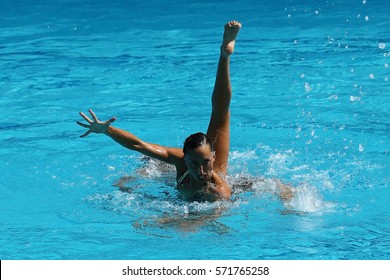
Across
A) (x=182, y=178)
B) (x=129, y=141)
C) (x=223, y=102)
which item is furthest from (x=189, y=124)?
(x=129, y=141)

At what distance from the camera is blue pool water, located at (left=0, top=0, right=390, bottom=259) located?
5.26 meters

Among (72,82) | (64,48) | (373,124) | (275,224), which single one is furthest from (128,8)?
(275,224)

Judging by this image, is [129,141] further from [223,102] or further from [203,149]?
[223,102]

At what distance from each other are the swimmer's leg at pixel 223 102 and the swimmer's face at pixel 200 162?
1.55 feet

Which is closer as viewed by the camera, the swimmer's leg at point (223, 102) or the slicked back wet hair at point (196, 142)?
the slicked back wet hair at point (196, 142)

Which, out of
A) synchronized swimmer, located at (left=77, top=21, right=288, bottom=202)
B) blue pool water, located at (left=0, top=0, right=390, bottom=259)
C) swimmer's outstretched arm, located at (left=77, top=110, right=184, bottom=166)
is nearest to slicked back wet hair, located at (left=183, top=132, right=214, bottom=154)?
synchronized swimmer, located at (left=77, top=21, right=288, bottom=202)

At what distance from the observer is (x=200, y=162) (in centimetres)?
527

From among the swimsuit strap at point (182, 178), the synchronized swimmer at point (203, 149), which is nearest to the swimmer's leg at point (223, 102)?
the synchronized swimmer at point (203, 149)

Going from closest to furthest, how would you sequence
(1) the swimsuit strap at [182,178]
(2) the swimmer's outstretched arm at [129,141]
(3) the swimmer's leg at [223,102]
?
(2) the swimmer's outstretched arm at [129,141]
(1) the swimsuit strap at [182,178]
(3) the swimmer's leg at [223,102]

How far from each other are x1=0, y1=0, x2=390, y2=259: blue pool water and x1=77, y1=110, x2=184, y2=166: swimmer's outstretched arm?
319mm

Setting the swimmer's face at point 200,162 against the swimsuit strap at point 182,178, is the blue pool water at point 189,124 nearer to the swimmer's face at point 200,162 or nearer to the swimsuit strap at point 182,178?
the swimsuit strap at point 182,178

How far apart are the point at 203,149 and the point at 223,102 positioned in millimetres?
719

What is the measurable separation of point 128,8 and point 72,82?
10.9 ft

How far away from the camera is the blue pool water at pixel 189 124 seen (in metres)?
5.26
